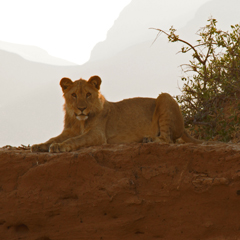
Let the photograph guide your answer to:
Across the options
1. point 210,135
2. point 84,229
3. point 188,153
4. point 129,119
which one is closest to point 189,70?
point 210,135

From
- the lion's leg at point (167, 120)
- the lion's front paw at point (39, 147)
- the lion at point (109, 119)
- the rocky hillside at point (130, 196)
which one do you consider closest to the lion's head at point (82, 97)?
the lion at point (109, 119)

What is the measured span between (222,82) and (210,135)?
1147mm

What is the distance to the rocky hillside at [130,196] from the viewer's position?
460 centimetres

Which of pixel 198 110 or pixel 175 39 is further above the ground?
pixel 175 39

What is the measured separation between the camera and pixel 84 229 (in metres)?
4.63

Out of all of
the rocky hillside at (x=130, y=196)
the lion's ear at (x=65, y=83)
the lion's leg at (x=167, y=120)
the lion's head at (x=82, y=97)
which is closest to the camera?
the rocky hillside at (x=130, y=196)

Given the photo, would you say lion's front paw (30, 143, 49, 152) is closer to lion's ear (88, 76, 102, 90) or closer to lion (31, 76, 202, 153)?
lion (31, 76, 202, 153)

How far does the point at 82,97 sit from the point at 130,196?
1908 mm

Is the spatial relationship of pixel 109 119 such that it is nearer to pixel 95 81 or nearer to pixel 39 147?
pixel 95 81

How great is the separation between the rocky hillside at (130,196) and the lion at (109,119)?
2.45 ft

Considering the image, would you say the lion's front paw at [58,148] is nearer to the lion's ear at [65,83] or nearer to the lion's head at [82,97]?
the lion's head at [82,97]

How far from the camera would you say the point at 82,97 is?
6.00m

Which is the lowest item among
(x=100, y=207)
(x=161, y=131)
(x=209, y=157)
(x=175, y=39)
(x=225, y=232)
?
(x=225, y=232)

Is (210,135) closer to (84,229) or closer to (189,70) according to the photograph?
(189,70)
